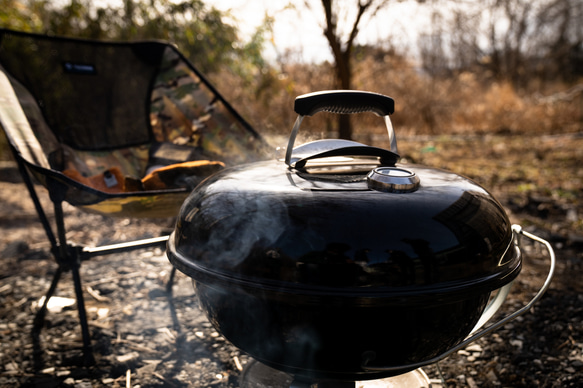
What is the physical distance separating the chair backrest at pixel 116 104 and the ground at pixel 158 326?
2.70 ft

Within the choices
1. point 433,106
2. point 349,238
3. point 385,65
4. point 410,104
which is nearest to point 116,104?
point 349,238

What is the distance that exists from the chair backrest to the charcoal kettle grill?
1.59 metres

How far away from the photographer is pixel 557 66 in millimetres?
15094

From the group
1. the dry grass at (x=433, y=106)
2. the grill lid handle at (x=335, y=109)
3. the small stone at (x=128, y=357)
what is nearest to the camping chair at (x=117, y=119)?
the small stone at (x=128, y=357)

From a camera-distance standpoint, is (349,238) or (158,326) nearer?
(349,238)

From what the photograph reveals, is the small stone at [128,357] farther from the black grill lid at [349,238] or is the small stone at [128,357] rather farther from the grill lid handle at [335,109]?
the grill lid handle at [335,109]

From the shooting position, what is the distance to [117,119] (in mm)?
2998

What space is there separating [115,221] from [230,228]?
3.36 meters

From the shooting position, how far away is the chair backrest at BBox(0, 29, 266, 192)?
2.51 m

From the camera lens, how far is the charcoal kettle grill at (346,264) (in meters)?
0.90

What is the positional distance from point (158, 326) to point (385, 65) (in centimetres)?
597

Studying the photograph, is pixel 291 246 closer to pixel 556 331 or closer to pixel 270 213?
pixel 270 213

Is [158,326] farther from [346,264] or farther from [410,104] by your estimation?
[410,104]

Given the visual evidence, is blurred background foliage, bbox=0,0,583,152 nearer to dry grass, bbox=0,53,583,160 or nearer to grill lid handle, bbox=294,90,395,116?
dry grass, bbox=0,53,583,160
